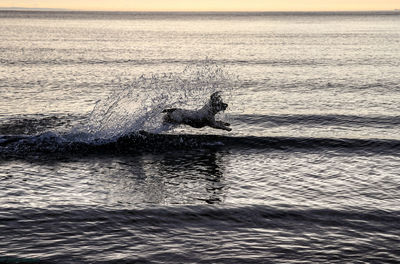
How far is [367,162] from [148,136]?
8789 mm

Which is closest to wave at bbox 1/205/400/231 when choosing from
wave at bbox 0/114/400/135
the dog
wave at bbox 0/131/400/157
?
wave at bbox 0/131/400/157

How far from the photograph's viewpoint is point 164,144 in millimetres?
20766

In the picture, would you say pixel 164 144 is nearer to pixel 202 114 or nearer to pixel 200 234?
pixel 202 114

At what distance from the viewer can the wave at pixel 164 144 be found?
→ 63.8 ft

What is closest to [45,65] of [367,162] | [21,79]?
[21,79]

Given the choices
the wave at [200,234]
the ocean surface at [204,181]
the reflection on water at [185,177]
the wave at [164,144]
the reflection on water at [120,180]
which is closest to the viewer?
the wave at [200,234]

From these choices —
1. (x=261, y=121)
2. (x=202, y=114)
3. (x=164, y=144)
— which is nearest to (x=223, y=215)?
(x=202, y=114)

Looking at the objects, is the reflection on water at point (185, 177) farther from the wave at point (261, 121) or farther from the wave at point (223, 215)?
the wave at point (261, 121)

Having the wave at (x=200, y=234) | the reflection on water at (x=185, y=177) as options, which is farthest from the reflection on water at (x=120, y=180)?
the wave at (x=200, y=234)

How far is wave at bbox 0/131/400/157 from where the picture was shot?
19.5 meters

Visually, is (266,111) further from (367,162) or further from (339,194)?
(339,194)

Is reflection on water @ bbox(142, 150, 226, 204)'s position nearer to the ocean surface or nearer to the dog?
the ocean surface

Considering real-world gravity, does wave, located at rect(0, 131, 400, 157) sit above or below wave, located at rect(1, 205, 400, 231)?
above

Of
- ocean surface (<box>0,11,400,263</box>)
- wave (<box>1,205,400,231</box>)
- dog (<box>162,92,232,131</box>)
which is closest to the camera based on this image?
ocean surface (<box>0,11,400,263</box>)
